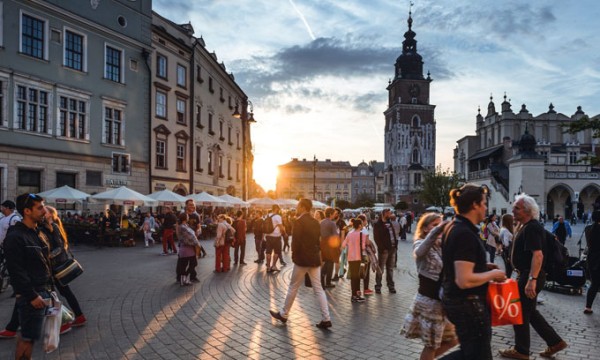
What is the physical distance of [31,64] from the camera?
78.5 feet

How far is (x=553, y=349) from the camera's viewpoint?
19.9 ft

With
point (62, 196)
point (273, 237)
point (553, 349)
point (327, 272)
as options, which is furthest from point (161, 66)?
point (553, 349)

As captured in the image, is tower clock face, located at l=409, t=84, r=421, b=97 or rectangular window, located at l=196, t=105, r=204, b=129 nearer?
rectangular window, located at l=196, t=105, r=204, b=129

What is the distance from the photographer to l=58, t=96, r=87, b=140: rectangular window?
2570 centimetres

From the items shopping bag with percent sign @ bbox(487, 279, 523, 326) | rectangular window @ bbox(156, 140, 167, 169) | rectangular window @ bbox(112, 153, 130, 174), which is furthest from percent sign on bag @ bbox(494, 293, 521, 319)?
rectangular window @ bbox(156, 140, 167, 169)

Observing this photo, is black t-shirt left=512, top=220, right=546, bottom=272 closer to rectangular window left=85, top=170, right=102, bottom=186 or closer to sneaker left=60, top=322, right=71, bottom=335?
sneaker left=60, top=322, right=71, bottom=335

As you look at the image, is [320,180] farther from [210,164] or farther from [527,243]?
[527,243]

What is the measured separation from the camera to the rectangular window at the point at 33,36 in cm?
2361

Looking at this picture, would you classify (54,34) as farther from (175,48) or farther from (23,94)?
(175,48)

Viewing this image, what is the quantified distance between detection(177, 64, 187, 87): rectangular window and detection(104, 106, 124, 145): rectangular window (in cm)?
700

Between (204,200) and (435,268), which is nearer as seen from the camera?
(435,268)

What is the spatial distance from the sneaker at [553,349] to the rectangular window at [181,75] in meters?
32.8

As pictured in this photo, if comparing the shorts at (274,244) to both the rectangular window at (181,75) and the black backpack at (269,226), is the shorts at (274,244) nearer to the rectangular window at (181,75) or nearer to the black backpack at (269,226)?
the black backpack at (269,226)

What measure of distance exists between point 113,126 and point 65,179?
4.76 metres
